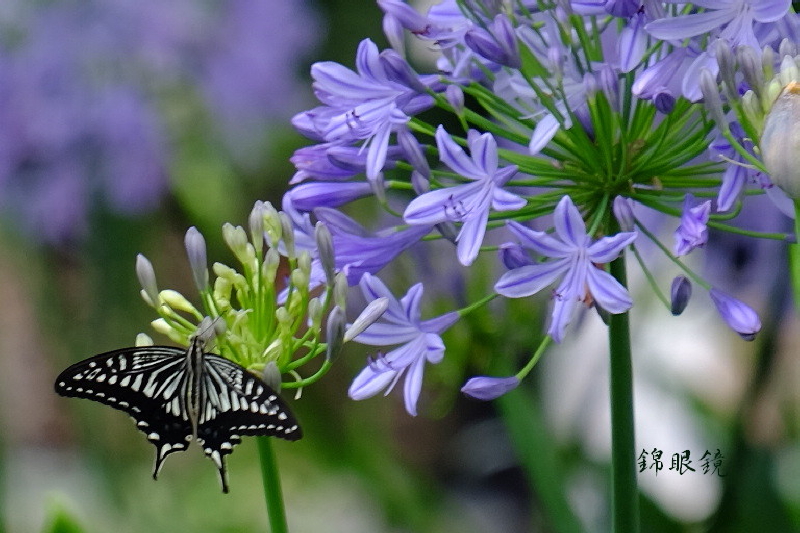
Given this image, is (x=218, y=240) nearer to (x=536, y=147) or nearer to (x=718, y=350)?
(x=718, y=350)

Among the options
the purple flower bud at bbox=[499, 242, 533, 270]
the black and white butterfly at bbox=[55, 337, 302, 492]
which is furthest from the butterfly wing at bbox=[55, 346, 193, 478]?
the purple flower bud at bbox=[499, 242, 533, 270]

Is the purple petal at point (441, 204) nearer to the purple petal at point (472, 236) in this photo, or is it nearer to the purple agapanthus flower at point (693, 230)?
the purple petal at point (472, 236)

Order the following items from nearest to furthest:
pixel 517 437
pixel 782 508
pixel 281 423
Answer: pixel 281 423, pixel 517 437, pixel 782 508

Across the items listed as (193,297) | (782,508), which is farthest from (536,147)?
(193,297)

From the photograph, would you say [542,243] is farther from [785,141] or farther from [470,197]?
[785,141]

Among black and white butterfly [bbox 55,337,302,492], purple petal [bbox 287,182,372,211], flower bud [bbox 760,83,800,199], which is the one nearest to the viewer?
flower bud [bbox 760,83,800,199]

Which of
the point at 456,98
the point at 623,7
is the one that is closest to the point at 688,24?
the point at 623,7

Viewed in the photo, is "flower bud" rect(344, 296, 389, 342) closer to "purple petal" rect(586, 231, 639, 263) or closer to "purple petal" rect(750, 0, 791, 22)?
"purple petal" rect(586, 231, 639, 263)
